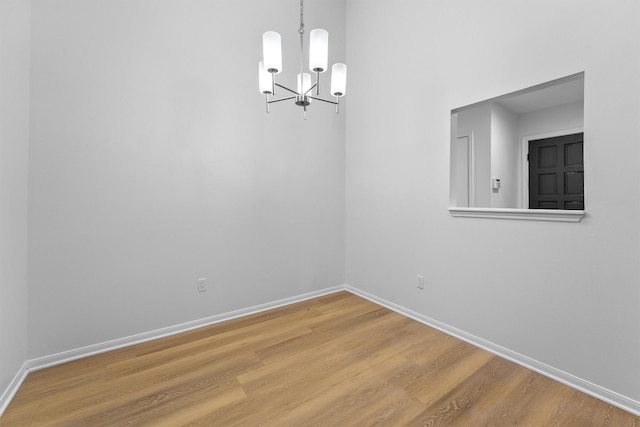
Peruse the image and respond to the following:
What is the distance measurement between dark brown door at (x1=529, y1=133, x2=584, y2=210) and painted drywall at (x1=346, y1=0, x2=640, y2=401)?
3.14 metres

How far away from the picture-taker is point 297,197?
10.5 feet

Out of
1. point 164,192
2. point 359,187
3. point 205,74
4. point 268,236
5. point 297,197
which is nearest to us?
point 164,192

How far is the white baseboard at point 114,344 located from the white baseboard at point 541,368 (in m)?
1.47

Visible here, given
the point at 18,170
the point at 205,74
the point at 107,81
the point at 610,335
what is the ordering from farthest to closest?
the point at 205,74, the point at 107,81, the point at 18,170, the point at 610,335

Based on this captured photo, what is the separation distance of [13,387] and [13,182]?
1.26m

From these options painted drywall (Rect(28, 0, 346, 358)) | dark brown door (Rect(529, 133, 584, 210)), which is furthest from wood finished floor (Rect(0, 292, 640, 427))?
dark brown door (Rect(529, 133, 584, 210))

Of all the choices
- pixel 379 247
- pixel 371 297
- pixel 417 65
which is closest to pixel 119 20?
pixel 417 65

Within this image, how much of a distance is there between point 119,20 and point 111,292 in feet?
7.00

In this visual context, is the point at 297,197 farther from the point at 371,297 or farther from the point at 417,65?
the point at 417,65

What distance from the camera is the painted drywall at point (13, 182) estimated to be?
1.59 m

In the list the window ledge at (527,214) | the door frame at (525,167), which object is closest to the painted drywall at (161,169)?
the window ledge at (527,214)

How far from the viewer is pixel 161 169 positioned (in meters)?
2.40

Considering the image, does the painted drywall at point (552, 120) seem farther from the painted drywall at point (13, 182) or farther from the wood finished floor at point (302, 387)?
the painted drywall at point (13, 182)

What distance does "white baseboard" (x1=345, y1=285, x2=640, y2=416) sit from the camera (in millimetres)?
1601
